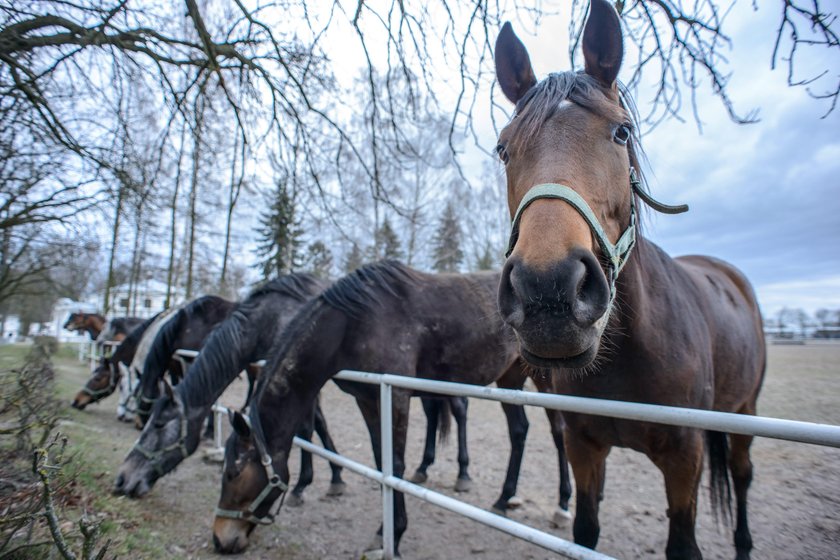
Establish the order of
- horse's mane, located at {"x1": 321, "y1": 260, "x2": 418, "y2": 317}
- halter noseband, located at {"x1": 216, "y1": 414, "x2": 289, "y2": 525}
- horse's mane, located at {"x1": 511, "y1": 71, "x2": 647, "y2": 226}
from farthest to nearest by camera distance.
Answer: horse's mane, located at {"x1": 321, "y1": 260, "x2": 418, "y2": 317} < halter noseband, located at {"x1": 216, "y1": 414, "x2": 289, "y2": 525} < horse's mane, located at {"x1": 511, "y1": 71, "x2": 647, "y2": 226}

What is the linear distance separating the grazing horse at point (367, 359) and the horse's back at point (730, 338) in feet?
3.66

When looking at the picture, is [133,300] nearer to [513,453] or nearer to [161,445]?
[161,445]

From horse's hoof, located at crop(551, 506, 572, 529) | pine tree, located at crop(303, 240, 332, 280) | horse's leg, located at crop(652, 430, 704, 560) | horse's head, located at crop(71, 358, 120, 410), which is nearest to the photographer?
horse's leg, located at crop(652, 430, 704, 560)

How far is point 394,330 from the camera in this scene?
3.41 metres

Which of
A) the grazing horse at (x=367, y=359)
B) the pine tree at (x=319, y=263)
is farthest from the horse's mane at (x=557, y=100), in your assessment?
the pine tree at (x=319, y=263)

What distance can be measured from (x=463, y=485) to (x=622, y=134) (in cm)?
395

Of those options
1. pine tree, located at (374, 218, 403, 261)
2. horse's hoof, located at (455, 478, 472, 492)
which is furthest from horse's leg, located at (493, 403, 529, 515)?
pine tree, located at (374, 218, 403, 261)

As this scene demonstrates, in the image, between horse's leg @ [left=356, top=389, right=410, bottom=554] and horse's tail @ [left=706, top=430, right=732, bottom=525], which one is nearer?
horse's tail @ [left=706, top=430, right=732, bottom=525]

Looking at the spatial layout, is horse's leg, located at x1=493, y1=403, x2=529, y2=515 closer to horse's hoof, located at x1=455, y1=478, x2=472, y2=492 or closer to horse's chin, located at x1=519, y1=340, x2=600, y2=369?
horse's hoof, located at x1=455, y1=478, x2=472, y2=492

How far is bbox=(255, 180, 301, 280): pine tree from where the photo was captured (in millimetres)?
4438

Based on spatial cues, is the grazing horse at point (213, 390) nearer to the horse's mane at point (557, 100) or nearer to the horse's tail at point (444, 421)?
the horse's tail at point (444, 421)

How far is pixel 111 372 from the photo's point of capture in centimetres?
770

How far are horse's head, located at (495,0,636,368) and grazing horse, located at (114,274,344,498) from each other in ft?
8.05

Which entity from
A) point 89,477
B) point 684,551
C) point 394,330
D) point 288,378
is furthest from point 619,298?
point 89,477
